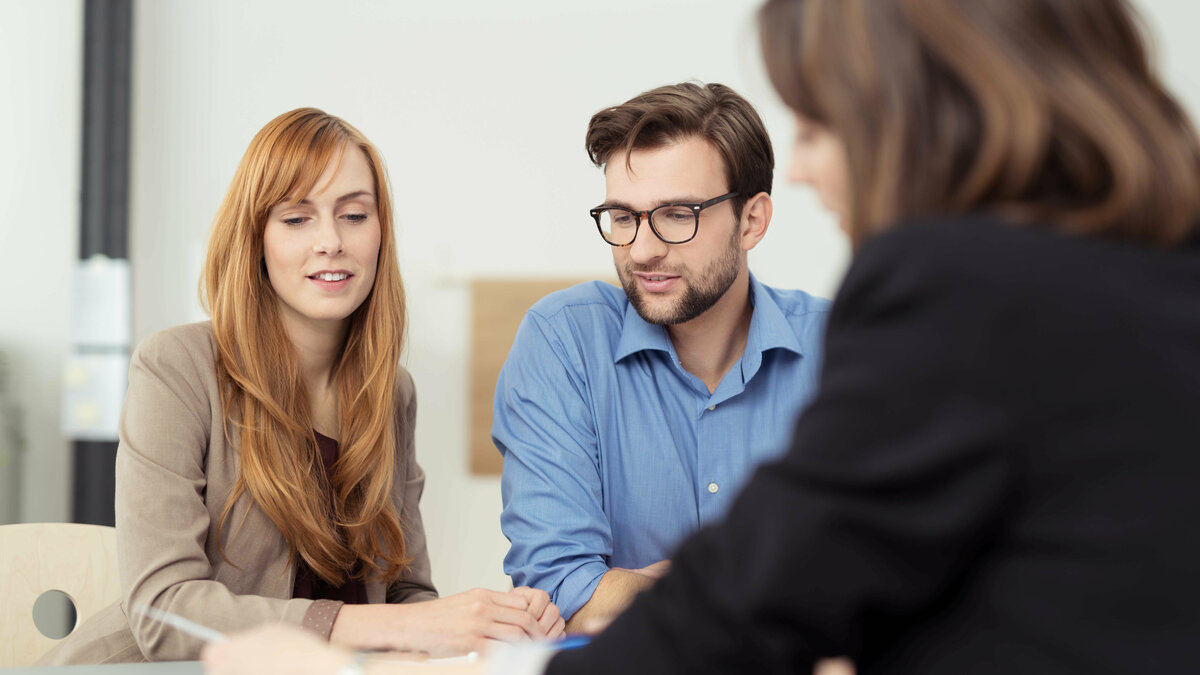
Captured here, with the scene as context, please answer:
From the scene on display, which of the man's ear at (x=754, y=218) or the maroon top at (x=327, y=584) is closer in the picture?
the maroon top at (x=327, y=584)

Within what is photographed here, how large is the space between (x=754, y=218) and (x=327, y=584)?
114 cm

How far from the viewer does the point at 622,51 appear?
123 inches

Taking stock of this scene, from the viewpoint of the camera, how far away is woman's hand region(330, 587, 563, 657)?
1.33 metres

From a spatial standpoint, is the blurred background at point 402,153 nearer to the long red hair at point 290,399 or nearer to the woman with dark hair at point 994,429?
the long red hair at point 290,399

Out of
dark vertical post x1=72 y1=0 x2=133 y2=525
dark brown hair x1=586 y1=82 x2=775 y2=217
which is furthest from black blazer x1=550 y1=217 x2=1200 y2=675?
dark vertical post x1=72 y1=0 x2=133 y2=525

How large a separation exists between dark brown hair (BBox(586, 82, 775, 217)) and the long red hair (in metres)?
0.47

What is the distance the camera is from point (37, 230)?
2.82 m

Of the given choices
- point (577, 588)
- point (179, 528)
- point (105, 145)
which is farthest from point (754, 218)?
point (105, 145)

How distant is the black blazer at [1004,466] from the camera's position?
1.81ft

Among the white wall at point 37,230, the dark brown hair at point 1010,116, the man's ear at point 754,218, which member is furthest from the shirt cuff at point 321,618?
the white wall at point 37,230

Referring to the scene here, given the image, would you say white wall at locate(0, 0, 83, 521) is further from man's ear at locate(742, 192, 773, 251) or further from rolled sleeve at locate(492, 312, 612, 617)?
man's ear at locate(742, 192, 773, 251)

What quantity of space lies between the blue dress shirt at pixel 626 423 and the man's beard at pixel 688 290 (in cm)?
4

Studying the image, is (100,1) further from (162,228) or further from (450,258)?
(450,258)

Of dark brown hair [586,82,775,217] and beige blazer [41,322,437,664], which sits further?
dark brown hair [586,82,775,217]
